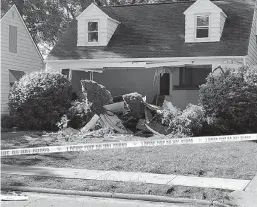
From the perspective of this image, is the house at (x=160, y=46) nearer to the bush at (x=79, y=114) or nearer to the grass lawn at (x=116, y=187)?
the bush at (x=79, y=114)

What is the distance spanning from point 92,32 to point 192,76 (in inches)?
204

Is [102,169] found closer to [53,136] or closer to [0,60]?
[53,136]

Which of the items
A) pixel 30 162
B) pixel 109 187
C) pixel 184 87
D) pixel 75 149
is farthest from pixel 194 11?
pixel 109 187

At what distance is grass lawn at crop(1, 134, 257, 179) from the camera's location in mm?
9125

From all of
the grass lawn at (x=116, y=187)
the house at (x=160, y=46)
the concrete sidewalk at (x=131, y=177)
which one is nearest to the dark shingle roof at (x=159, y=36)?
the house at (x=160, y=46)

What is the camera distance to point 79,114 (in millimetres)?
16594

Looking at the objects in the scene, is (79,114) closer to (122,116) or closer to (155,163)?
(122,116)

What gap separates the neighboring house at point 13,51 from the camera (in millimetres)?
21969

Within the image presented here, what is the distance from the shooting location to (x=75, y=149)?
11.6 m

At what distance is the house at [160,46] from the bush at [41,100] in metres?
3.18

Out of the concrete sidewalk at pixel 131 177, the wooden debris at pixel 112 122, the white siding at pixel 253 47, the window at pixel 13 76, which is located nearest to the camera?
the concrete sidewalk at pixel 131 177

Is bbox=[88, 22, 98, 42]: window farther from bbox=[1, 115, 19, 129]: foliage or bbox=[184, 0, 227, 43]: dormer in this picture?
bbox=[1, 115, 19, 129]: foliage

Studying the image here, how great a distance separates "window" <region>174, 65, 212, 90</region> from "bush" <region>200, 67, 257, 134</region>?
6187 mm

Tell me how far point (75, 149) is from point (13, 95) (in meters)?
7.12
